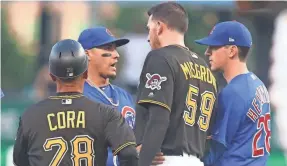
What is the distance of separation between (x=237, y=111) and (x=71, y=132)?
5.41 feet

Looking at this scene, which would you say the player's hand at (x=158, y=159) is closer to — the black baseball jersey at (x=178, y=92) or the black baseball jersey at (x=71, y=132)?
the black baseball jersey at (x=178, y=92)

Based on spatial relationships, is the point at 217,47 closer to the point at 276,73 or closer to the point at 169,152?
the point at 169,152

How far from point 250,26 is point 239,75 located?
7.19 m

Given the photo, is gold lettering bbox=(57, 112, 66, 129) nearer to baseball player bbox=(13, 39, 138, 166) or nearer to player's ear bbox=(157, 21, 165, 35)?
baseball player bbox=(13, 39, 138, 166)

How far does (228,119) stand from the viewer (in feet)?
16.9

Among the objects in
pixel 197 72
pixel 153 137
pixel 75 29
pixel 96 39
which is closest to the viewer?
pixel 153 137

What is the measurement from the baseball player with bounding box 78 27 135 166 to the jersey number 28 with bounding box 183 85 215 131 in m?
0.78

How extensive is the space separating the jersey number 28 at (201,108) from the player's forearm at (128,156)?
90cm

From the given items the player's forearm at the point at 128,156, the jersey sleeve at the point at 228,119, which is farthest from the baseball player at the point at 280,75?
the player's forearm at the point at 128,156

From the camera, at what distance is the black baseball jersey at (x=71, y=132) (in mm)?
3854

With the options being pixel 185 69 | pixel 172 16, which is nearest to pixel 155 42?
pixel 172 16

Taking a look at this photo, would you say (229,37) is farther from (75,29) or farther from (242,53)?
(75,29)

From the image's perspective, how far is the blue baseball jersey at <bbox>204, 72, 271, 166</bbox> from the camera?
5152 mm

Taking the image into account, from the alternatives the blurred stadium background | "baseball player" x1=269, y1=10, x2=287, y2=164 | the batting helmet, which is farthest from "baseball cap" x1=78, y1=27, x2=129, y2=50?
"baseball player" x1=269, y1=10, x2=287, y2=164
